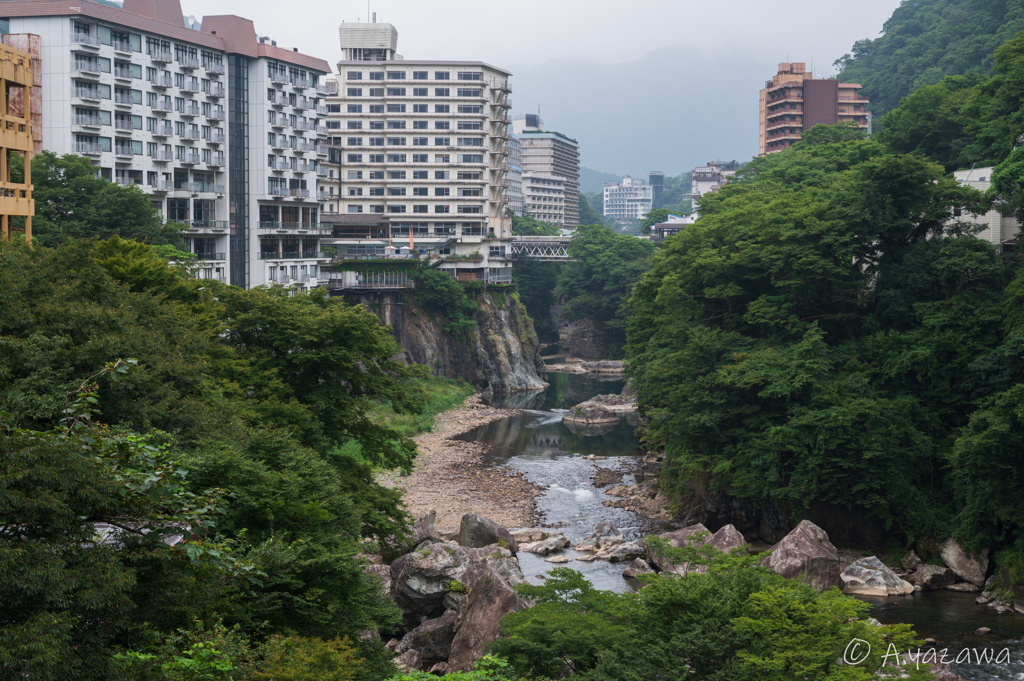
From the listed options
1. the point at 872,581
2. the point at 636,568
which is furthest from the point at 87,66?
the point at 872,581

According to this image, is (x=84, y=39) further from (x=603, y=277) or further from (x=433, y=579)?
(x=603, y=277)

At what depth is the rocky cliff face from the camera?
80.8 metres

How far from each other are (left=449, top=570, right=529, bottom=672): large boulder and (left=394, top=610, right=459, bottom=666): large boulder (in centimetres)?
64

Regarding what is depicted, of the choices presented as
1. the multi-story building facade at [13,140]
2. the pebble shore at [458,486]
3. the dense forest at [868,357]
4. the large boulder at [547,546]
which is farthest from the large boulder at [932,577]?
the multi-story building facade at [13,140]

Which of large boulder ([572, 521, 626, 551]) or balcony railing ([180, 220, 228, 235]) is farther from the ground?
balcony railing ([180, 220, 228, 235])

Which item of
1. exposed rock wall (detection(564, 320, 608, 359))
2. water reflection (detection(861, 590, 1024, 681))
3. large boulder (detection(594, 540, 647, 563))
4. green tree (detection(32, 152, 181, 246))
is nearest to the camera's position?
water reflection (detection(861, 590, 1024, 681))

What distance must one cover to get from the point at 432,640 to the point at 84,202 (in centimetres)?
3115

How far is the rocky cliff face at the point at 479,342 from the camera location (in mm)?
80750

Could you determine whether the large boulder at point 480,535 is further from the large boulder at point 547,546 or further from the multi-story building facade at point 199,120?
the multi-story building facade at point 199,120

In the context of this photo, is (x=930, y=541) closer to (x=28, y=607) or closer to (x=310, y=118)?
(x=28, y=607)

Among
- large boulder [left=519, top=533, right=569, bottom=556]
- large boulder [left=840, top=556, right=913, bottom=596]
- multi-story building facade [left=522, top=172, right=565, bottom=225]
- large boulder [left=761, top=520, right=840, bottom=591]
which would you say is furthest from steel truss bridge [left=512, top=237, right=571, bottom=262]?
large boulder [left=761, top=520, right=840, bottom=591]

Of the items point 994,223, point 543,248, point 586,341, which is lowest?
point 586,341

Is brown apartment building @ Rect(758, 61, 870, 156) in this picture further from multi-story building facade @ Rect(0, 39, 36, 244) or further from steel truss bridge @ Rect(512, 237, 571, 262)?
multi-story building facade @ Rect(0, 39, 36, 244)

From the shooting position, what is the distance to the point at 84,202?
45.2 metres
